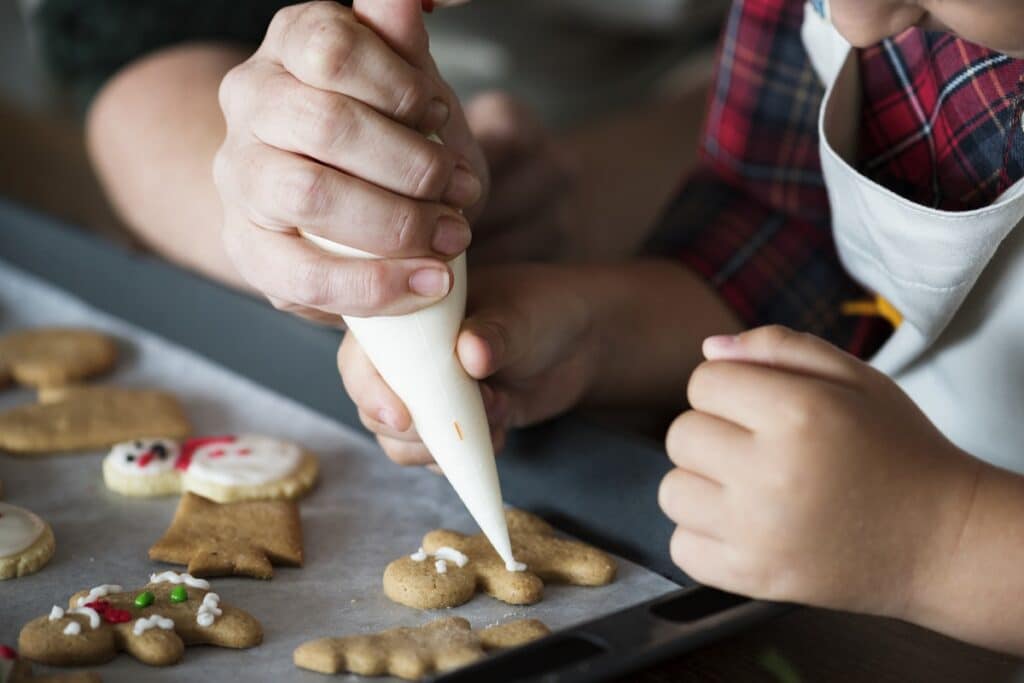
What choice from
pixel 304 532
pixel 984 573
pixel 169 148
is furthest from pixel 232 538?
pixel 169 148

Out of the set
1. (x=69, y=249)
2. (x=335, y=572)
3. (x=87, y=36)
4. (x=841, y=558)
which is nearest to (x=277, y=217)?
(x=335, y=572)

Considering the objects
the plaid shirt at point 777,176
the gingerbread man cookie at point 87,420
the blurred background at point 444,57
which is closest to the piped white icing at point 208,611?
the gingerbread man cookie at point 87,420

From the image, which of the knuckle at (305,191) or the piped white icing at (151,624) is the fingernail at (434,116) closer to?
the knuckle at (305,191)

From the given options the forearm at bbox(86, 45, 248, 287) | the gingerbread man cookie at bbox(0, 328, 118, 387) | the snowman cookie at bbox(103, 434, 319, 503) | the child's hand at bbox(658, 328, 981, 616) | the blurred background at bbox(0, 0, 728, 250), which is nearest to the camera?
the child's hand at bbox(658, 328, 981, 616)

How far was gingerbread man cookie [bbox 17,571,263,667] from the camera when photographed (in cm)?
50

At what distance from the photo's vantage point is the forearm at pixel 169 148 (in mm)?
A: 922

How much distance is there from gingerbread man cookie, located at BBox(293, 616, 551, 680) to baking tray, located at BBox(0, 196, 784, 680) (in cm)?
2

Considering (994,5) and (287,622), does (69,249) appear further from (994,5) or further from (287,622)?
(994,5)

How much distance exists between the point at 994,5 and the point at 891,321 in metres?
0.36

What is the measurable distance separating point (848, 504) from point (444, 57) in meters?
1.60

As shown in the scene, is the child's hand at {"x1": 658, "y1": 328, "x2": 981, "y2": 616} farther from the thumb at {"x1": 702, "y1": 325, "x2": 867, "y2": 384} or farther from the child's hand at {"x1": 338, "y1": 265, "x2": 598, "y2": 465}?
the child's hand at {"x1": 338, "y1": 265, "x2": 598, "y2": 465}

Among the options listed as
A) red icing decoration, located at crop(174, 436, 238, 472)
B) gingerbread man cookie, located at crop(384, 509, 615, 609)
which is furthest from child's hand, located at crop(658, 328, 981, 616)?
red icing decoration, located at crop(174, 436, 238, 472)

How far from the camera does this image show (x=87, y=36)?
1277 millimetres

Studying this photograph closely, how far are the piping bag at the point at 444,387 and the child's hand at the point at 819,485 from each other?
0.12m
